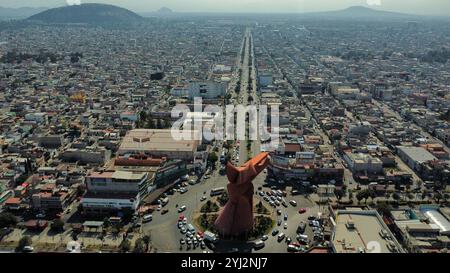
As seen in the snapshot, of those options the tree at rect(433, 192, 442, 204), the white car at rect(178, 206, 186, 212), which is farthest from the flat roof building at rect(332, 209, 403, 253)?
the white car at rect(178, 206, 186, 212)

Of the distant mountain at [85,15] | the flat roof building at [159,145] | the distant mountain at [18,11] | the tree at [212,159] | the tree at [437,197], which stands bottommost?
the tree at [437,197]

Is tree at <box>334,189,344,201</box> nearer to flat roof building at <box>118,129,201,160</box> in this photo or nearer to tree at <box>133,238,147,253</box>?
flat roof building at <box>118,129,201,160</box>

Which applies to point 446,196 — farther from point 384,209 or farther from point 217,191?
point 217,191

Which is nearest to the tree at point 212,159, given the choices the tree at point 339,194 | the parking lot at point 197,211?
the parking lot at point 197,211

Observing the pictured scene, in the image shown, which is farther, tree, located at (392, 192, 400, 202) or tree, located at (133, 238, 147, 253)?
tree, located at (392, 192, 400, 202)

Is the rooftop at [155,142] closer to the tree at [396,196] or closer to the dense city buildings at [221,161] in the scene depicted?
the dense city buildings at [221,161]
